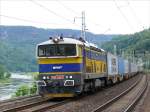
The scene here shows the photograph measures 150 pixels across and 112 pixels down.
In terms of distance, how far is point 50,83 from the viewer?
22.2 metres

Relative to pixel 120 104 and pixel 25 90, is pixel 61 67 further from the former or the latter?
pixel 25 90

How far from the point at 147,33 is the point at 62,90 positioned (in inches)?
4092

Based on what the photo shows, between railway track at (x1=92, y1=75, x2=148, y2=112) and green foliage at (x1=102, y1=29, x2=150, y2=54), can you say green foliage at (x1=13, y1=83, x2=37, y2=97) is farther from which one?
green foliage at (x1=102, y1=29, x2=150, y2=54)

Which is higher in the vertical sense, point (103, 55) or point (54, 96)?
point (103, 55)

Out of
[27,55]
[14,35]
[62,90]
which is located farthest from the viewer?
[14,35]

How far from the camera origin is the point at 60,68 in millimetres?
22422

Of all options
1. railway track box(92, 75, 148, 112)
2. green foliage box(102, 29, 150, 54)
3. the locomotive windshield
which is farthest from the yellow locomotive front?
green foliage box(102, 29, 150, 54)

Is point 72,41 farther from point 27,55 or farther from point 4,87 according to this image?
point 27,55

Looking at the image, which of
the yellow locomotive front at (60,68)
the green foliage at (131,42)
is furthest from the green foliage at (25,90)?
the green foliage at (131,42)

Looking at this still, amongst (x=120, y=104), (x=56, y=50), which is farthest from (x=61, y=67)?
(x=120, y=104)

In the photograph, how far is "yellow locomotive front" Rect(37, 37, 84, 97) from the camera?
22.2m

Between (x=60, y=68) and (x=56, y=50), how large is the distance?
3.24 feet

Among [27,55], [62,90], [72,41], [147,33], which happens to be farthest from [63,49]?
[27,55]

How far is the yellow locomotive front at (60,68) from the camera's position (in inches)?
874
